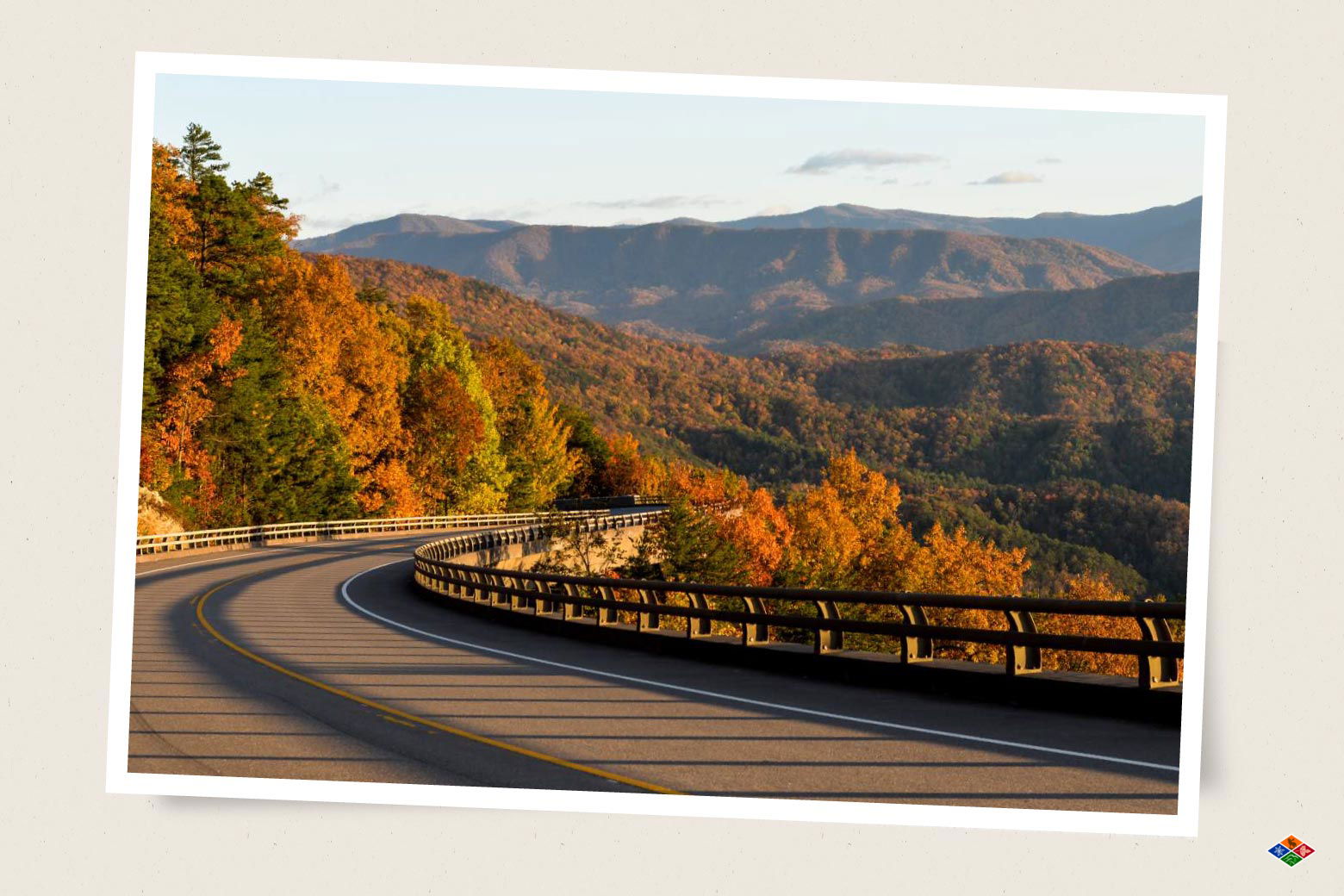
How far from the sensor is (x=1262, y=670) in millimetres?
8766

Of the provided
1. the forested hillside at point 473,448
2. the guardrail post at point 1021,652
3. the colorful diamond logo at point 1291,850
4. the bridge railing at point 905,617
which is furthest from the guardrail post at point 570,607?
the colorful diamond logo at point 1291,850

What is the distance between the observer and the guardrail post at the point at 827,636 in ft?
57.7

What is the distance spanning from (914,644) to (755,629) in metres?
3.66

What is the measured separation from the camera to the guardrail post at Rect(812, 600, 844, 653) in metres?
17.6

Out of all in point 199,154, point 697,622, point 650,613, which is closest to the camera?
point 697,622

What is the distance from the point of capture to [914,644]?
639 inches

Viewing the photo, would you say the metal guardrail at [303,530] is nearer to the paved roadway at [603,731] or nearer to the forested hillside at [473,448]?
the forested hillside at [473,448]

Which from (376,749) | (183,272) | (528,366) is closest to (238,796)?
(376,749)

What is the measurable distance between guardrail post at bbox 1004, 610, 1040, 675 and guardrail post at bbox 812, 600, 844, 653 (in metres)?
3.25

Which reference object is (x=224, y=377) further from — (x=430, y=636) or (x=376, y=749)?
(x=376, y=749)

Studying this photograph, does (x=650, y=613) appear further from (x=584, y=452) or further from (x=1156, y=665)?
(x=584, y=452)

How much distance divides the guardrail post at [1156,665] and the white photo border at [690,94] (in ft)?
12.2

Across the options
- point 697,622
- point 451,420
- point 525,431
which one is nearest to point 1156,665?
point 697,622

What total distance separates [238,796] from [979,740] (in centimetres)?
613
